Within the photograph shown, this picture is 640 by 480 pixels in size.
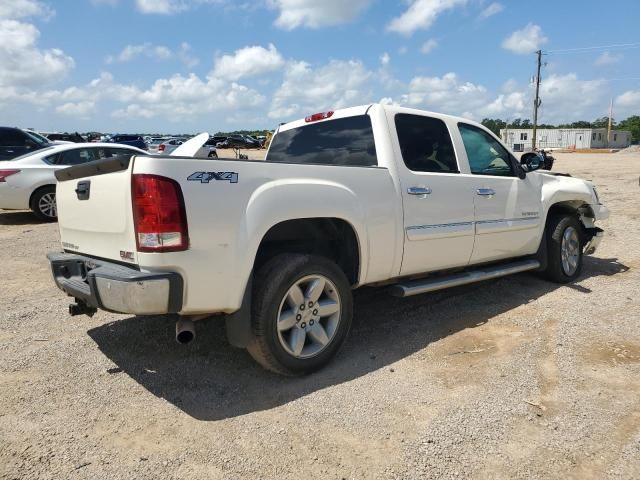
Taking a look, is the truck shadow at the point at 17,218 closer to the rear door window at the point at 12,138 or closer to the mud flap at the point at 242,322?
the rear door window at the point at 12,138

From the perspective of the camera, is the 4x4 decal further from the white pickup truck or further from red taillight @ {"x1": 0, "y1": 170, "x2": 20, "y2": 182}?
red taillight @ {"x1": 0, "y1": 170, "x2": 20, "y2": 182}

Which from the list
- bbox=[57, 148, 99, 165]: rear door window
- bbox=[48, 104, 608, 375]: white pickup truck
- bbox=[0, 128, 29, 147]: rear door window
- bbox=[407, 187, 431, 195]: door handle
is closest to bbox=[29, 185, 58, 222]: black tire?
bbox=[57, 148, 99, 165]: rear door window

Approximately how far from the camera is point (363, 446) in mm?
2703

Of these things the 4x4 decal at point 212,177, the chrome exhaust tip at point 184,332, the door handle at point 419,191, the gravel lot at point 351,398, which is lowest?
the gravel lot at point 351,398

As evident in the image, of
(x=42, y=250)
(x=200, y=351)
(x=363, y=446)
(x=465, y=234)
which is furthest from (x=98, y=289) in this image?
(x=42, y=250)

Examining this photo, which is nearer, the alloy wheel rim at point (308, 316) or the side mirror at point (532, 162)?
the alloy wheel rim at point (308, 316)

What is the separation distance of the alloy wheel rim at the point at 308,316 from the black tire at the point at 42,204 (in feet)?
25.8

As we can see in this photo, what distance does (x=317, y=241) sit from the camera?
3.93 meters

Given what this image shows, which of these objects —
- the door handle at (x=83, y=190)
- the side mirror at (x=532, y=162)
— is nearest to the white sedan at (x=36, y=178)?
the door handle at (x=83, y=190)

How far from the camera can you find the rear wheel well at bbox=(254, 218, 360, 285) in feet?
11.8

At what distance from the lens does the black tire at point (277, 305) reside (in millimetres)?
3184

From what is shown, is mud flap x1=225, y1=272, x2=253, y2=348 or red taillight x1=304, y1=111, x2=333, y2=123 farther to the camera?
red taillight x1=304, y1=111, x2=333, y2=123

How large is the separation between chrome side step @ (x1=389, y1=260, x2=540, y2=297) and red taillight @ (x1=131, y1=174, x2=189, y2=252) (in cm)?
192

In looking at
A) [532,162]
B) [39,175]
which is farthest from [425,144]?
[39,175]
